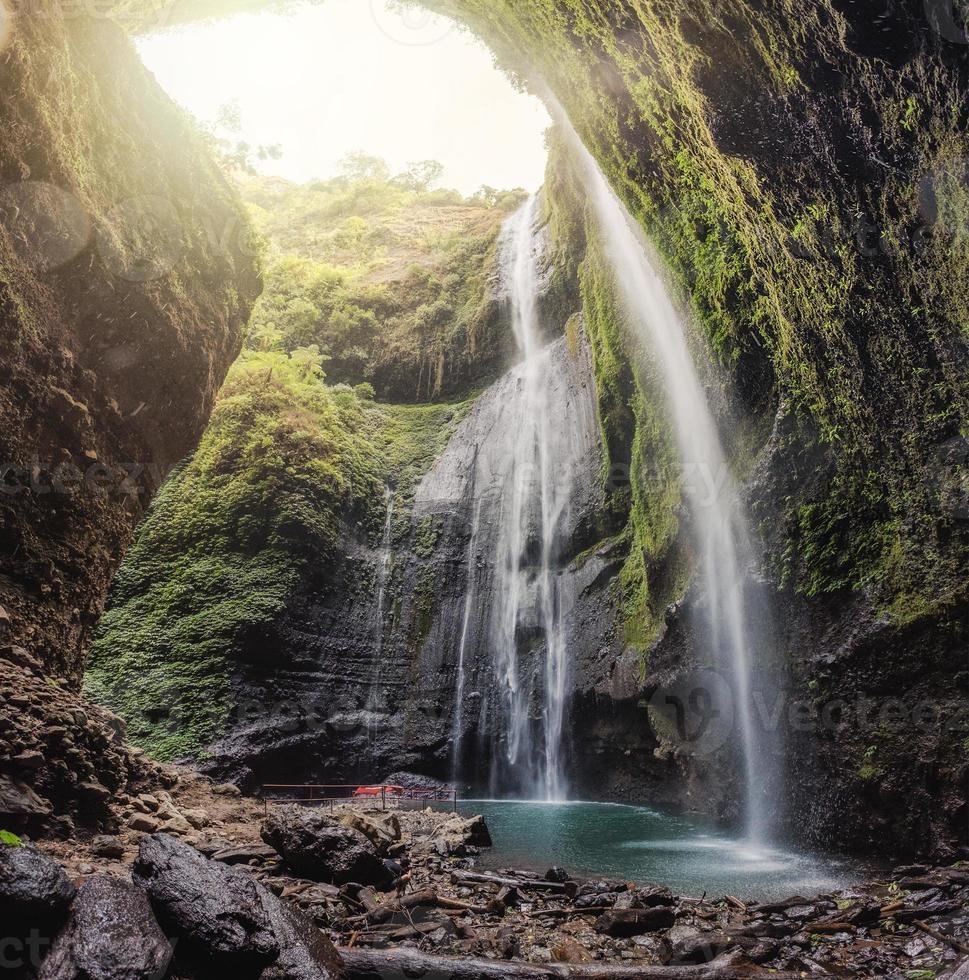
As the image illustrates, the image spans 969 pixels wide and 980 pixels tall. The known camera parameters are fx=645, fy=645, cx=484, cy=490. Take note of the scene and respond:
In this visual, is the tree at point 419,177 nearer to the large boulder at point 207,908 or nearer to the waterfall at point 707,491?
the waterfall at point 707,491

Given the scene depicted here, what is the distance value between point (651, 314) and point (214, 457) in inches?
433

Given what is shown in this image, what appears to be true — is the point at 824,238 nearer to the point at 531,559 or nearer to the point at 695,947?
the point at 695,947

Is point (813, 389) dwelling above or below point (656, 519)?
above

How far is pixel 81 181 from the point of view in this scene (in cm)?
693

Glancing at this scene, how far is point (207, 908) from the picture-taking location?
318 cm

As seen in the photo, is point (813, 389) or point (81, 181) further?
point (813, 389)

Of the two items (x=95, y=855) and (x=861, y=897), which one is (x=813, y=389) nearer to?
(x=861, y=897)

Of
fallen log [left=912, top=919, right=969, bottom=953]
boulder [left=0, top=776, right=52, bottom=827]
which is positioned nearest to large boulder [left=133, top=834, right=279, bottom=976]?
boulder [left=0, top=776, right=52, bottom=827]

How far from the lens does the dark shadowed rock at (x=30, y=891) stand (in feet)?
8.33

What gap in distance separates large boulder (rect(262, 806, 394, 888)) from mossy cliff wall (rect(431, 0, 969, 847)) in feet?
16.7

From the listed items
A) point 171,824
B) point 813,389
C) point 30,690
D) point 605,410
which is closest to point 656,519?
point 605,410

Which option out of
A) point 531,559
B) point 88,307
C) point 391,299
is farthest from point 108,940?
point 391,299

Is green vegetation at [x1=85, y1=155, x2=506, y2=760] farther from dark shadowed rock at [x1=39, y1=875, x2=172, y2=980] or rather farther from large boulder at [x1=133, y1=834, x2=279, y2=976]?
dark shadowed rock at [x1=39, y1=875, x2=172, y2=980]

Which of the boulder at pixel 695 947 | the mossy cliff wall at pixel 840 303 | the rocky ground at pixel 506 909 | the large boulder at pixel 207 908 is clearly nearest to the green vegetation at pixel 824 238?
the mossy cliff wall at pixel 840 303
